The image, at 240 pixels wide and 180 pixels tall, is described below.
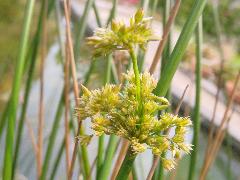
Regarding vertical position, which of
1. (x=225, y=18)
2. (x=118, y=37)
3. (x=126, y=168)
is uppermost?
(x=225, y=18)

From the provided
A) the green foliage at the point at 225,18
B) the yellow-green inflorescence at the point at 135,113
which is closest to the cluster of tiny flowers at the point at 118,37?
the yellow-green inflorescence at the point at 135,113

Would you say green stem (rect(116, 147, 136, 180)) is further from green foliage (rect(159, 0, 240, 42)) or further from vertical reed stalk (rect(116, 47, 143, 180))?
green foliage (rect(159, 0, 240, 42))

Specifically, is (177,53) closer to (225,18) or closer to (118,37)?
(118,37)

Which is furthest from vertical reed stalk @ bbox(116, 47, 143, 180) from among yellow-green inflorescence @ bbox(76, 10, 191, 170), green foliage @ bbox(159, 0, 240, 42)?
green foliage @ bbox(159, 0, 240, 42)

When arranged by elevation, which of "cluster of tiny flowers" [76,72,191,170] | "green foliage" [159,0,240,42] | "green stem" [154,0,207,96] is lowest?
"cluster of tiny flowers" [76,72,191,170]

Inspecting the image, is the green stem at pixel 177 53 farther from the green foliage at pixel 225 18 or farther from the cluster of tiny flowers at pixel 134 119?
the green foliage at pixel 225 18

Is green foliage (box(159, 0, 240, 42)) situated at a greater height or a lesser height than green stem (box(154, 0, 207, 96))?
greater

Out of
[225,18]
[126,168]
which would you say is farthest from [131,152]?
[225,18]

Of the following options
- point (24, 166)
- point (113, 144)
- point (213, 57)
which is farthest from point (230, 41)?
point (113, 144)
